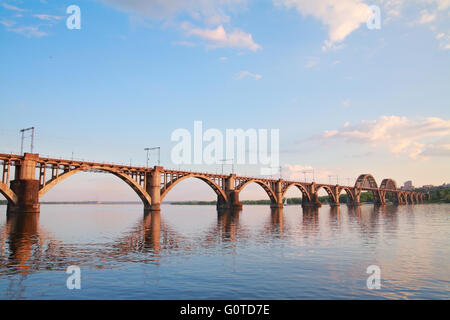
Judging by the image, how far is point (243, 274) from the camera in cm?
1661

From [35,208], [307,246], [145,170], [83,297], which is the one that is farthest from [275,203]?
[83,297]

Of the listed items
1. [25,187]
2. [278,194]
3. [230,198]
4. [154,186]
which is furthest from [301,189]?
[25,187]

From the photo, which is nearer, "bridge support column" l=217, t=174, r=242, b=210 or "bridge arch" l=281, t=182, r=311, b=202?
"bridge support column" l=217, t=174, r=242, b=210

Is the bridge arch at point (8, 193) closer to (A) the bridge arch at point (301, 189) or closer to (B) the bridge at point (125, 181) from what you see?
(B) the bridge at point (125, 181)

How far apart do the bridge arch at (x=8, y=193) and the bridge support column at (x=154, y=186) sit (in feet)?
105

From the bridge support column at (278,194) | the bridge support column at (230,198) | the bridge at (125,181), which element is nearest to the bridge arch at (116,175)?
the bridge at (125,181)

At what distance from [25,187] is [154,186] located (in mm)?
31458

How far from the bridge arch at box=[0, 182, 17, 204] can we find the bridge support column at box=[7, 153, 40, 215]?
54cm

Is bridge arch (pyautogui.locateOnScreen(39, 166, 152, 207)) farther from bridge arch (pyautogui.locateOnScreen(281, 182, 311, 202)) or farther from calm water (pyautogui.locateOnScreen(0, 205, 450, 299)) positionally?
bridge arch (pyautogui.locateOnScreen(281, 182, 311, 202))

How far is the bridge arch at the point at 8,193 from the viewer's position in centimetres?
5527

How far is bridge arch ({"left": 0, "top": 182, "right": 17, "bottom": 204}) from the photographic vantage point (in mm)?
55272

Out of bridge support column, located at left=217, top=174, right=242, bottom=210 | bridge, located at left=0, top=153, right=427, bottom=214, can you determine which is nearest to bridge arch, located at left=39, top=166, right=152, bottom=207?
bridge, located at left=0, top=153, right=427, bottom=214

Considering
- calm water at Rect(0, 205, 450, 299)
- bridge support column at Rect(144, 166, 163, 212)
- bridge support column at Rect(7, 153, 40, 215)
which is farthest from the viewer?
bridge support column at Rect(144, 166, 163, 212)

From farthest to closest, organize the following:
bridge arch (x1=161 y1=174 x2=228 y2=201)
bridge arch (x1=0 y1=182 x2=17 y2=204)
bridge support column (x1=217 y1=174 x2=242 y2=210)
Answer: bridge support column (x1=217 y1=174 x2=242 y2=210) < bridge arch (x1=161 y1=174 x2=228 y2=201) < bridge arch (x1=0 y1=182 x2=17 y2=204)
